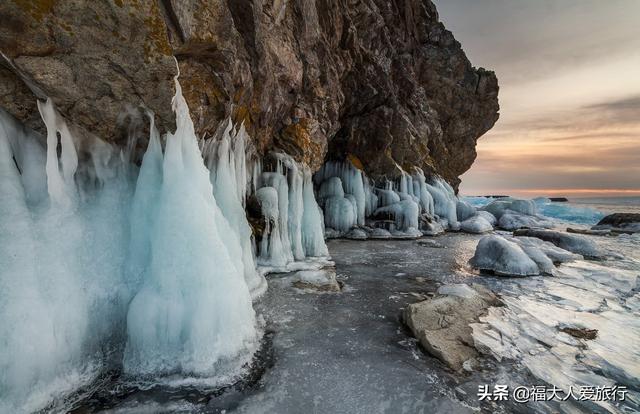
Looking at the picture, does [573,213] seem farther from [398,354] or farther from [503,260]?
[398,354]

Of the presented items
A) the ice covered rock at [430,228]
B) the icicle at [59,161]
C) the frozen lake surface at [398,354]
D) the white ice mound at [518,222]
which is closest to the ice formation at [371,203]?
the ice covered rock at [430,228]

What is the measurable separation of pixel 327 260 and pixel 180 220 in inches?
287

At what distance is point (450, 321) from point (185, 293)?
4293mm

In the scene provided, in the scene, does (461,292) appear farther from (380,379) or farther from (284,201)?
(284,201)

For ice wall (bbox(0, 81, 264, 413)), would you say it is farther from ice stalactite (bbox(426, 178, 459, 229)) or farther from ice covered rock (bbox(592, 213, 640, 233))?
ice covered rock (bbox(592, 213, 640, 233))

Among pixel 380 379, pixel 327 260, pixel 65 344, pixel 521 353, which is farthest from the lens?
pixel 327 260

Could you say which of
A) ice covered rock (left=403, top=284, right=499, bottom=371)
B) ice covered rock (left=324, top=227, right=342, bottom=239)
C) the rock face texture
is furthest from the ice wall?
ice covered rock (left=324, top=227, right=342, bottom=239)

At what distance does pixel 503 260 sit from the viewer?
9.77 m

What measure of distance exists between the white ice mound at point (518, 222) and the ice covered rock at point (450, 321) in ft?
65.2

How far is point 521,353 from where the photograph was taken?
4.65 meters

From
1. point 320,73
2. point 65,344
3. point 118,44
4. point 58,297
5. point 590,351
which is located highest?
point 320,73

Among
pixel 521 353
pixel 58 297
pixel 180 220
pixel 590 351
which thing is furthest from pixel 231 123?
pixel 590 351

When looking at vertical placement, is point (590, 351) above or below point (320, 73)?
below

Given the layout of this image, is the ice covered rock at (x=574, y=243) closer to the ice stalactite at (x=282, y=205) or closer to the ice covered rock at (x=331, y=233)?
the ice covered rock at (x=331, y=233)
